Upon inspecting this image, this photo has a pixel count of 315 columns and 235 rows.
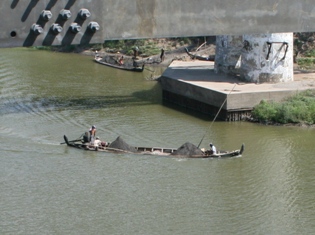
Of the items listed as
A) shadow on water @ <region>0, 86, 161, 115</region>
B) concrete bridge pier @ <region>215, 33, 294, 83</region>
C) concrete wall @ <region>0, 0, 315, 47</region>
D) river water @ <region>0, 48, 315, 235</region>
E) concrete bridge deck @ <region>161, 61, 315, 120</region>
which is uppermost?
concrete wall @ <region>0, 0, 315, 47</region>

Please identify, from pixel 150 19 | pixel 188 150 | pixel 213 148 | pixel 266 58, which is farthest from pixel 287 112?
pixel 150 19

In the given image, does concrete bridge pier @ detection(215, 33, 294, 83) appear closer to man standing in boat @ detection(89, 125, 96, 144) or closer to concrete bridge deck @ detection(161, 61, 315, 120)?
concrete bridge deck @ detection(161, 61, 315, 120)

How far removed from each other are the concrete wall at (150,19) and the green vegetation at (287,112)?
139 inches

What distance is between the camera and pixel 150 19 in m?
33.2

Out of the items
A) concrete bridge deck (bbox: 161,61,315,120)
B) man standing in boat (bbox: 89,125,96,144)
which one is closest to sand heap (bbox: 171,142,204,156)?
man standing in boat (bbox: 89,125,96,144)

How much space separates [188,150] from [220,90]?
23.7 feet

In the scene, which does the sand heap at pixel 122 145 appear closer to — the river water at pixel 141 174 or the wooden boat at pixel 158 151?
the wooden boat at pixel 158 151

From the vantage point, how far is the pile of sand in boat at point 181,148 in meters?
29.6

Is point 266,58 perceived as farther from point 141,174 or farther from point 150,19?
point 141,174

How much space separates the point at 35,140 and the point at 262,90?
10669mm

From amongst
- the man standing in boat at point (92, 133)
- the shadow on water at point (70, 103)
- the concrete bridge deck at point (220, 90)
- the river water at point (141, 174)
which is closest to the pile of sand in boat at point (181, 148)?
the river water at point (141, 174)

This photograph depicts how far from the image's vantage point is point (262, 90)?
36.1m

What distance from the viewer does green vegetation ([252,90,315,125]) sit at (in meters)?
34.3

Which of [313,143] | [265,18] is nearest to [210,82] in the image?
[265,18]
